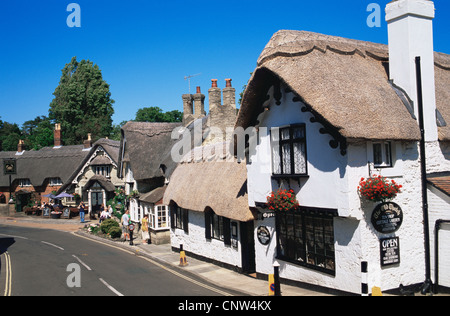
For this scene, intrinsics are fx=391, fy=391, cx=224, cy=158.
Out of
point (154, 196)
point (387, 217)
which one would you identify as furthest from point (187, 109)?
point (387, 217)

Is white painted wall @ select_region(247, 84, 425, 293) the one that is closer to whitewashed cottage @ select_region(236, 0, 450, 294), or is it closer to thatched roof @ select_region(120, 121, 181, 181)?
whitewashed cottage @ select_region(236, 0, 450, 294)

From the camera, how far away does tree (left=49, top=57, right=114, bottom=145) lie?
64250mm

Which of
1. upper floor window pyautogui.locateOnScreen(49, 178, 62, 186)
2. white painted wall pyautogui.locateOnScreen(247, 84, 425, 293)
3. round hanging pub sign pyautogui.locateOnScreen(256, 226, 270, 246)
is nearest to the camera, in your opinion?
white painted wall pyautogui.locateOnScreen(247, 84, 425, 293)

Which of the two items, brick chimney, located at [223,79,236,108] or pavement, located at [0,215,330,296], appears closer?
pavement, located at [0,215,330,296]

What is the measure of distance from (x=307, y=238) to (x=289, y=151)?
2984mm

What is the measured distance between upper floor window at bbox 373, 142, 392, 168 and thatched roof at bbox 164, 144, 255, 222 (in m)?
5.51

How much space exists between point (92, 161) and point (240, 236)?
2958 cm

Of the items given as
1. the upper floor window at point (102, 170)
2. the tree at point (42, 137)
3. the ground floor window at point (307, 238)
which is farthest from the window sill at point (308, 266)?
the tree at point (42, 137)

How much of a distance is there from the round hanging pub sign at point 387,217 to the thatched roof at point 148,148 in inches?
667

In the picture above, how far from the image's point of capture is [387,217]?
11414mm

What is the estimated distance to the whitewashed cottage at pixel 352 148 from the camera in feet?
36.8

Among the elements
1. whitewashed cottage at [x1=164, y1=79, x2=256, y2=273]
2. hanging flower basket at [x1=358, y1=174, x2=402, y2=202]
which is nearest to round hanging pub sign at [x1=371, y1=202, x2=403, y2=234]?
hanging flower basket at [x1=358, y1=174, x2=402, y2=202]

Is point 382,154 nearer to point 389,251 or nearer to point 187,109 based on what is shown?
point 389,251

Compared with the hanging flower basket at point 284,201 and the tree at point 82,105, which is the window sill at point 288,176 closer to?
the hanging flower basket at point 284,201
